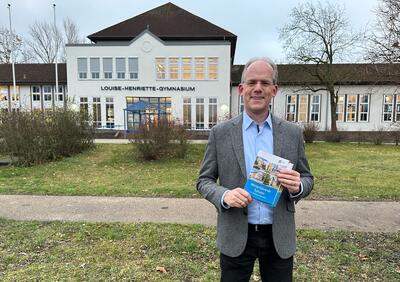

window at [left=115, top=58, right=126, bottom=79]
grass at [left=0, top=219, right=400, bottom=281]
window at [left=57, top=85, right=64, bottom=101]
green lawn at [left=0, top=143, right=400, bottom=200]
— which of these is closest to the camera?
grass at [left=0, top=219, right=400, bottom=281]

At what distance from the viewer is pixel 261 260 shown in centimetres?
228

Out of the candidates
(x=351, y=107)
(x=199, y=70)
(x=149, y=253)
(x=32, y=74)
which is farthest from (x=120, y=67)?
(x=149, y=253)

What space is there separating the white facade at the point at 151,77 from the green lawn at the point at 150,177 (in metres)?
19.6

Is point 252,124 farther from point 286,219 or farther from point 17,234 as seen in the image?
point 17,234

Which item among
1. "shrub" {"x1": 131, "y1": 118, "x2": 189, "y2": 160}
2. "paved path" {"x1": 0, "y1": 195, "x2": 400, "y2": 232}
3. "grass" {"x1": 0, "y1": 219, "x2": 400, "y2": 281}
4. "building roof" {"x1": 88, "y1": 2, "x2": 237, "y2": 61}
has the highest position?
"building roof" {"x1": 88, "y1": 2, "x2": 237, "y2": 61}

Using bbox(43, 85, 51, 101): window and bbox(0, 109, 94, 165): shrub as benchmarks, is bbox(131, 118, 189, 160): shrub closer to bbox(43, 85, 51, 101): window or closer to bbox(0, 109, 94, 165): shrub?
bbox(0, 109, 94, 165): shrub

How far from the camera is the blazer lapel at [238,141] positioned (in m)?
2.11

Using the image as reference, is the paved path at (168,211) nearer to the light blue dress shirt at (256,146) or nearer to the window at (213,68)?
the light blue dress shirt at (256,146)

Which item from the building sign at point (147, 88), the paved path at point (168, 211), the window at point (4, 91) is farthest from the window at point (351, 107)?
the window at point (4, 91)

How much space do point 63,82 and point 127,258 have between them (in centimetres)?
3955

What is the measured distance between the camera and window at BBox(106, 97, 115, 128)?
3619 centimetres

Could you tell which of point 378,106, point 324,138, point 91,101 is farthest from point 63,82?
point 378,106

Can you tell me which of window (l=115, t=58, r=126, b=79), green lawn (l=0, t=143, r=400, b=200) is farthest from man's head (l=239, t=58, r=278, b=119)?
window (l=115, t=58, r=126, b=79)

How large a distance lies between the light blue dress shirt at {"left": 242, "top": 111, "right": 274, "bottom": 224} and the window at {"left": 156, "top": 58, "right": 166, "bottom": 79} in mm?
34370
